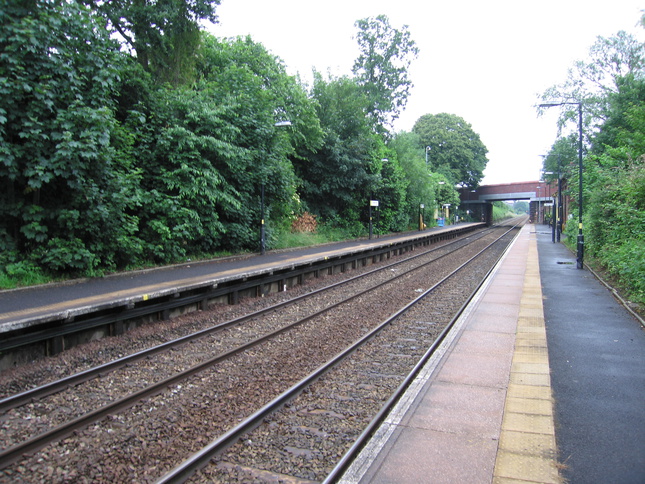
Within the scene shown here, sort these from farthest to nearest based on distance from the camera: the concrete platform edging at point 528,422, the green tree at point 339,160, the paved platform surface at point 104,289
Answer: the green tree at point 339,160, the paved platform surface at point 104,289, the concrete platform edging at point 528,422

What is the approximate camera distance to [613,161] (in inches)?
720

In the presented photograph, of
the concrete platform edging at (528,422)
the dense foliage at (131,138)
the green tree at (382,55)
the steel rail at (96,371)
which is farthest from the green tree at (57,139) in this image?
the green tree at (382,55)

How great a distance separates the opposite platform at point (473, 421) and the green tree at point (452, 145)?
65635 millimetres

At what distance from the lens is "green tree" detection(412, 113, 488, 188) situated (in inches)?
2822

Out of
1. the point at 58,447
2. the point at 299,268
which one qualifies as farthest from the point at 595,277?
the point at 58,447

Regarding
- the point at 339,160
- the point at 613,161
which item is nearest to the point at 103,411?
the point at 613,161

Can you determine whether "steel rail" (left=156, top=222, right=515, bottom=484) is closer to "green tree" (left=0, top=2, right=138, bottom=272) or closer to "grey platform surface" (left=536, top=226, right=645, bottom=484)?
"grey platform surface" (left=536, top=226, right=645, bottom=484)

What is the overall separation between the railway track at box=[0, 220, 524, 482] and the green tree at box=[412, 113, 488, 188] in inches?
2561

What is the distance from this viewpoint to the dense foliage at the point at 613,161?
12453 mm

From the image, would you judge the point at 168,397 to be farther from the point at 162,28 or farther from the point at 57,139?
the point at 162,28

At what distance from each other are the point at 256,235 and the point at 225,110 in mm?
5215

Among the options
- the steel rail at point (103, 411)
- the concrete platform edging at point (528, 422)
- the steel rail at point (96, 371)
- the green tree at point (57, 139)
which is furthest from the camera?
the green tree at point (57, 139)

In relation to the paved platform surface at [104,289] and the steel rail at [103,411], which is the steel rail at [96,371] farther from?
the paved platform surface at [104,289]

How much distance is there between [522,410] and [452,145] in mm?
Answer: 71423
